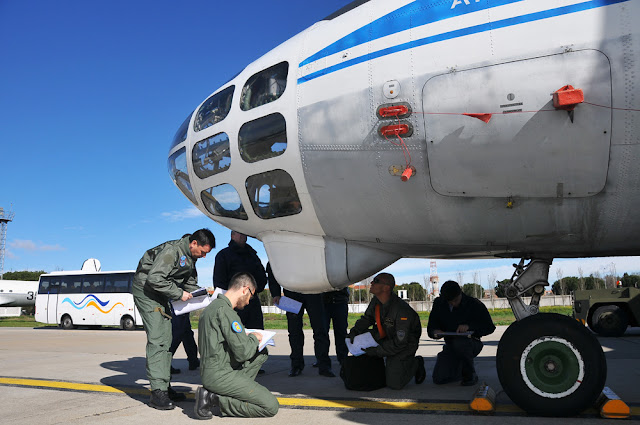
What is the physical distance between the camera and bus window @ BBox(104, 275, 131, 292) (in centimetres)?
2145

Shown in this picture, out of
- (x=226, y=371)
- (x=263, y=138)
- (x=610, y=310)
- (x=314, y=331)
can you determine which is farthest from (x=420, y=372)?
(x=610, y=310)

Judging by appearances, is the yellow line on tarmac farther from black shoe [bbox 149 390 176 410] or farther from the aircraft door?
the aircraft door

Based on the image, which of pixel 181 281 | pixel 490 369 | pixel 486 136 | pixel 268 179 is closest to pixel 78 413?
pixel 181 281

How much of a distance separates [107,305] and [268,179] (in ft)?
66.4

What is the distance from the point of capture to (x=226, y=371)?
395 centimetres

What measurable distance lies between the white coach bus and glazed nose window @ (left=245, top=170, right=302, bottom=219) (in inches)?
727

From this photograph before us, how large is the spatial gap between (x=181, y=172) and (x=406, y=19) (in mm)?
3021

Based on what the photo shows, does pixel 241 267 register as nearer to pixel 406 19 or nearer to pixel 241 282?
pixel 241 282

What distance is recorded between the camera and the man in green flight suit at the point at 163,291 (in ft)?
14.9

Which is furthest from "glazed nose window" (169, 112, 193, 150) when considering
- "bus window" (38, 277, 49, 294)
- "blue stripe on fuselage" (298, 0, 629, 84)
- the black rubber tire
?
"bus window" (38, 277, 49, 294)

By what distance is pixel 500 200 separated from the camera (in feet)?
12.8

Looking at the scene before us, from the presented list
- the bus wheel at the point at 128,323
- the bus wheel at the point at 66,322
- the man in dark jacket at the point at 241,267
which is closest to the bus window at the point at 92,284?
the bus wheel at the point at 128,323

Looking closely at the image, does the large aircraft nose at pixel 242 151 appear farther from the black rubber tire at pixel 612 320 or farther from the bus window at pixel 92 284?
the bus window at pixel 92 284

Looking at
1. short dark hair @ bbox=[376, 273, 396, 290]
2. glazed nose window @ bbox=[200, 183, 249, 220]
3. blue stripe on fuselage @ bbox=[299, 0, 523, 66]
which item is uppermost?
blue stripe on fuselage @ bbox=[299, 0, 523, 66]
